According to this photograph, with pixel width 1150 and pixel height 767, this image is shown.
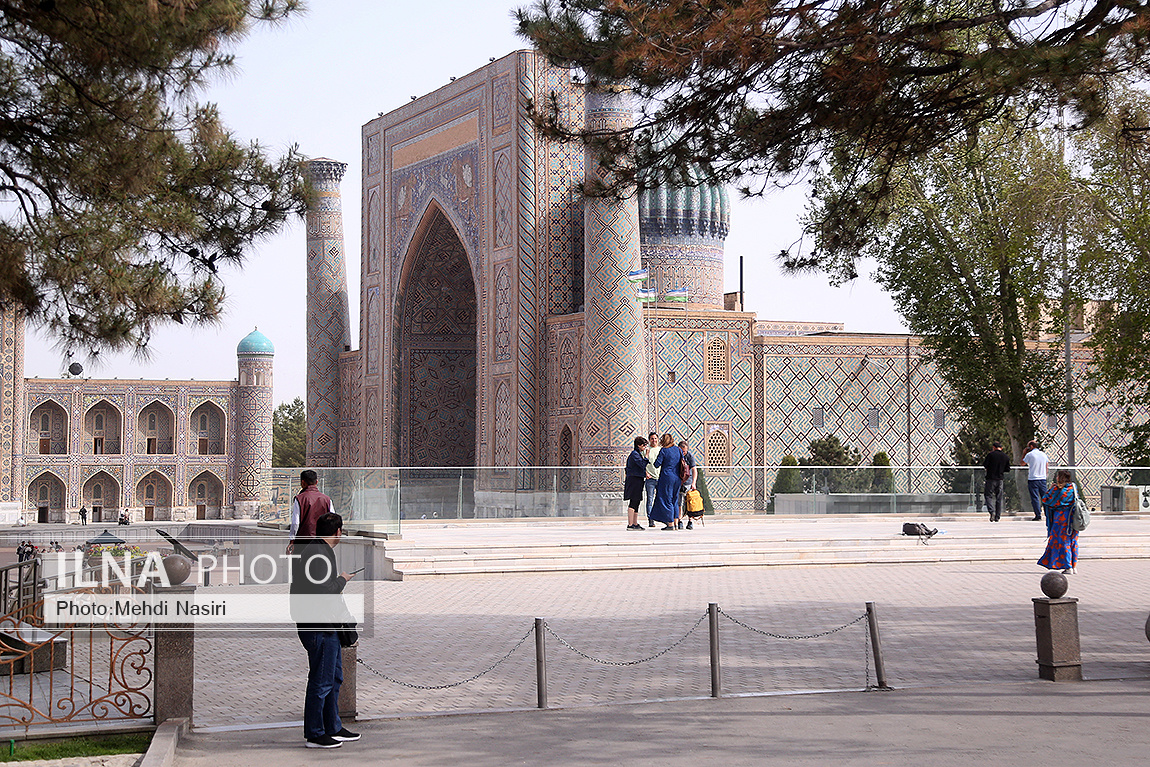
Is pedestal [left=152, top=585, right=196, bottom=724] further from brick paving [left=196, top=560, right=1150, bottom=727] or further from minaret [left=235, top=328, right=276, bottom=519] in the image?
minaret [left=235, top=328, right=276, bottom=519]

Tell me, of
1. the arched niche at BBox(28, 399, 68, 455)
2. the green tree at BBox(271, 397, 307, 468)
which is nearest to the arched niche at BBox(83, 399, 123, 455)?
the arched niche at BBox(28, 399, 68, 455)

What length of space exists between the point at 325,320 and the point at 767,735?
2592 centimetres

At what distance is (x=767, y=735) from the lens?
527cm

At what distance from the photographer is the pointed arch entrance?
2716cm

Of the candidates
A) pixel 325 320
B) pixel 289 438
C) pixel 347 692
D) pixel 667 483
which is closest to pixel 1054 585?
pixel 347 692

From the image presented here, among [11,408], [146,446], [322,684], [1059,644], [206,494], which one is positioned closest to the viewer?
[322,684]

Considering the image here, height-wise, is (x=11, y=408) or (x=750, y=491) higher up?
(x=11, y=408)

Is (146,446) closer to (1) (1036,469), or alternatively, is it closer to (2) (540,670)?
(1) (1036,469)

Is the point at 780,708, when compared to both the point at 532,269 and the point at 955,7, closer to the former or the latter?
the point at 955,7

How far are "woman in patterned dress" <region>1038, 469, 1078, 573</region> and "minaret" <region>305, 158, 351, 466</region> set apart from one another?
2057 cm

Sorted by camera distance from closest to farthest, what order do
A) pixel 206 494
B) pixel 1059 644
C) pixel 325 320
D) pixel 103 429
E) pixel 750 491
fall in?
pixel 1059 644 < pixel 750 491 < pixel 325 320 < pixel 103 429 < pixel 206 494

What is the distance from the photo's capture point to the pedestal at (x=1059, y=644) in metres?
6.49

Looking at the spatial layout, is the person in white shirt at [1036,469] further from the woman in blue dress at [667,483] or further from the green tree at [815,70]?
the green tree at [815,70]

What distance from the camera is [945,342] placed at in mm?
20672
